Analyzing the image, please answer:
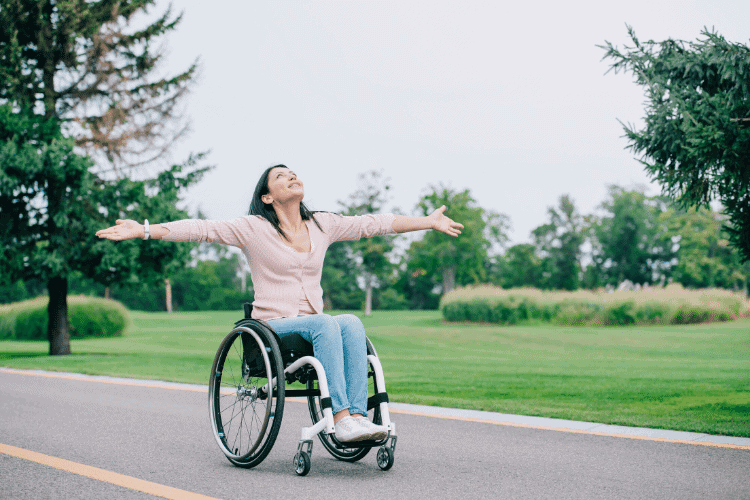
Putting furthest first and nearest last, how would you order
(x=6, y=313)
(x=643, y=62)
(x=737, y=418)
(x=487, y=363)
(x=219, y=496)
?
(x=6, y=313) → (x=487, y=363) → (x=643, y=62) → (x=737, y=418) → (x=219, y=496)

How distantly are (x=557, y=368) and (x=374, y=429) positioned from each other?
10482 millimetres

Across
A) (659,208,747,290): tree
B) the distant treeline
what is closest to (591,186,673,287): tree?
the distant treeline

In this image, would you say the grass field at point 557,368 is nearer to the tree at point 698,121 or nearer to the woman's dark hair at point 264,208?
the tree at point 698,121

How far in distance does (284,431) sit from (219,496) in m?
2.12

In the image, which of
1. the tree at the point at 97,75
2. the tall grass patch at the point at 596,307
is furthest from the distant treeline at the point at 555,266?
the tree at the point at 97,75

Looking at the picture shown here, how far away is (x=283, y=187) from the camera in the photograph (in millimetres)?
4695

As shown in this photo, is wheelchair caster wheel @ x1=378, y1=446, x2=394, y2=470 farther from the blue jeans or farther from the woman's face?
the woman's face

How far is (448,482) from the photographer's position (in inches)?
159

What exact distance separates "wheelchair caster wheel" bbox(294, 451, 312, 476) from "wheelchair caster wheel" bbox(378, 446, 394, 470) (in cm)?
44

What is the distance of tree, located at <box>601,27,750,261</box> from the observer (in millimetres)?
6348

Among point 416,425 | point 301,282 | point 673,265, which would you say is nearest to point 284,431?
point 416,425

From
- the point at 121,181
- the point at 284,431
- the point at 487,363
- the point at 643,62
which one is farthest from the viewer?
the point at 121,181

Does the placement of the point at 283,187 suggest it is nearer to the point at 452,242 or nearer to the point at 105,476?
the point at 105,476

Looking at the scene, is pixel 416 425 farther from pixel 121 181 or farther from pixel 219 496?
pixel 121 181
